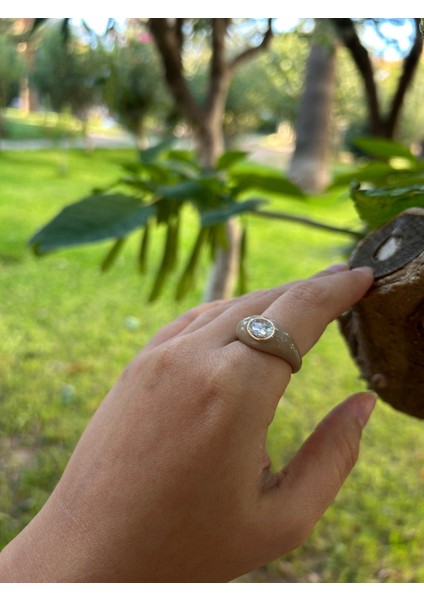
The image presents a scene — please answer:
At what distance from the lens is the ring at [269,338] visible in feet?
1.46

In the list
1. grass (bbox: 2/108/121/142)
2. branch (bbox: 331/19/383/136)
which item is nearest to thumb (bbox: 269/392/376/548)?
branch (bbox: 331/19/383/136)

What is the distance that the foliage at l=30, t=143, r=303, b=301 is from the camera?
73 cm

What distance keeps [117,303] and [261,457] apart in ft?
9.09

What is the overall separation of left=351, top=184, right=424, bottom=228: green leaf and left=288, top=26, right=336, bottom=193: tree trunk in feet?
16.6

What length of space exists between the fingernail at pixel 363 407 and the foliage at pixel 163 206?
34 cm

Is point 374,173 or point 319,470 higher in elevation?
point 374,173

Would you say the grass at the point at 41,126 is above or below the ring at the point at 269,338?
below

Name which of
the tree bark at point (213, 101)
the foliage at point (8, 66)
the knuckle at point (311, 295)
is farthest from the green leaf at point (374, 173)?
the foliage at point (8, 66)

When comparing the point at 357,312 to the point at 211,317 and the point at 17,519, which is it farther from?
the point at 17,519

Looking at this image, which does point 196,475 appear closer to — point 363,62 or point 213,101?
point 363,62

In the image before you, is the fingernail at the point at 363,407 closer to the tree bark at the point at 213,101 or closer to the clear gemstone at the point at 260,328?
the clear gemstone at the point at 260,328

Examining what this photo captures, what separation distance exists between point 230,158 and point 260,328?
711 mm

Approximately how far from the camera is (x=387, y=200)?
0.50m

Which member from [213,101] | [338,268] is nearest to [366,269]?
[338,268]
